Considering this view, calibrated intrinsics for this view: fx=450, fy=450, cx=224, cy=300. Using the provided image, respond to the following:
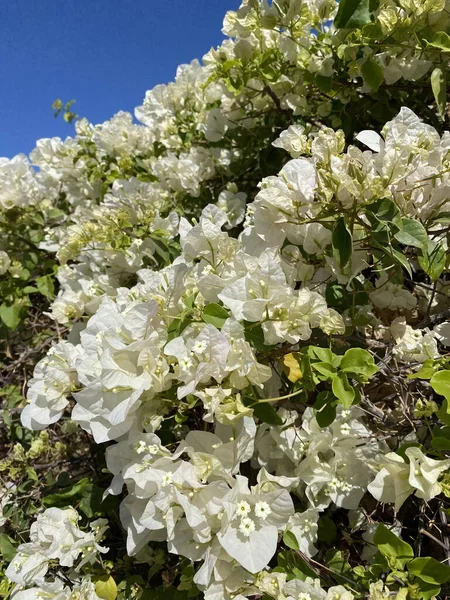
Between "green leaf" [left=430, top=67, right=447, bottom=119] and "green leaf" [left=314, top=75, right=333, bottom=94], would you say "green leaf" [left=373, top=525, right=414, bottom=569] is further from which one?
"green leaf" [left=314, top=75, right=333, bottom=94]

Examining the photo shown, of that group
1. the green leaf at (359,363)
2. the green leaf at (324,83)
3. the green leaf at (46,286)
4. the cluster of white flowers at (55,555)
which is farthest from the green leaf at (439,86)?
the green leaf at (46,286)

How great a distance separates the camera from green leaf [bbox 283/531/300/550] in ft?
2.93

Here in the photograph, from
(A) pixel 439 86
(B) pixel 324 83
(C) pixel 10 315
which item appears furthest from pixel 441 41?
(C) pixel 10 315

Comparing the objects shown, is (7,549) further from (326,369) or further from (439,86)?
(439,86)

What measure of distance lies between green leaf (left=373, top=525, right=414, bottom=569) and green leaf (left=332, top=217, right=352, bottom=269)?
0.50 meters

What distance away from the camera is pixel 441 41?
3.32 ft

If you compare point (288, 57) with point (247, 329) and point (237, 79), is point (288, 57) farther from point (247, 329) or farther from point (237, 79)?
point (247, 329)

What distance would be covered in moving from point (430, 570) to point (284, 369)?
0.42 metres

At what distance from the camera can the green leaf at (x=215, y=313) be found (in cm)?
90

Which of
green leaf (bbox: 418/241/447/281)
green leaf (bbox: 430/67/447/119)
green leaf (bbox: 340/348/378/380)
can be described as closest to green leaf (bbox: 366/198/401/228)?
green leaf (bbox: 418/241/447/281)

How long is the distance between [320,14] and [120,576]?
170 centimetres

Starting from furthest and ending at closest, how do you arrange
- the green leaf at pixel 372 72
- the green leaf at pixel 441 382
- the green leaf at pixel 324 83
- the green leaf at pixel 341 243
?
the green leaf at pixel 324 83 < the green leaf at pixel 372 72 < the green leaf at pixel 341 243 < the green leaf at pixel 441 382

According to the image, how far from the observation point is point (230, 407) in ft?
2.63

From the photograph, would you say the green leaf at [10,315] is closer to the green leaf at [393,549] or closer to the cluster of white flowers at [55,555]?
the cluster of white flowers at [55,555]
